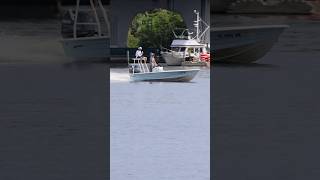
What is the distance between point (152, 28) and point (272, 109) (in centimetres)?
184

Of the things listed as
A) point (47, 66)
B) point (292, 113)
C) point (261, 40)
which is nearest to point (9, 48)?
point (47, 66)

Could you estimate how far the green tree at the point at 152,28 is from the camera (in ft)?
23.2

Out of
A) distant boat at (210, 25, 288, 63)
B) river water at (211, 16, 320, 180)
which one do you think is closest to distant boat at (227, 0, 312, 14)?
river water at (211, 16, 320, 180)

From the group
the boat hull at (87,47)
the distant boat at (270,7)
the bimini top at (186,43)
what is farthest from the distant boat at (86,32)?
the distant boat at (270,7)

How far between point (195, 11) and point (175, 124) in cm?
179

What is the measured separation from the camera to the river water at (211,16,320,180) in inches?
157

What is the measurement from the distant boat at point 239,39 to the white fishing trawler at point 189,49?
4.2 inches

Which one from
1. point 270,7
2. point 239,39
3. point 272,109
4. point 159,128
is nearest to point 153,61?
point 239,39

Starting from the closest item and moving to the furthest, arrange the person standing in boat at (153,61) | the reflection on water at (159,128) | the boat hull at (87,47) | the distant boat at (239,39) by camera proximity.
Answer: the reflection on water at (159,128)
the boat hull at (87,47)
the person standing in boat at (153,61)
the distant boat at (239,39)

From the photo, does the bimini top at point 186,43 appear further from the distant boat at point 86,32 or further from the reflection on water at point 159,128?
the distant boat at point 86,32

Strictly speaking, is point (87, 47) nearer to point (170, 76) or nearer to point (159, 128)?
point (170, 76)

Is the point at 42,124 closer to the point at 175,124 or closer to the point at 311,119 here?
the point at 175,124

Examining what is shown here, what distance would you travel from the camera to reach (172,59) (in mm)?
7301

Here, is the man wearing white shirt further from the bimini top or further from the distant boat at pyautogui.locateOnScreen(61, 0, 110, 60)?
the bimini top
